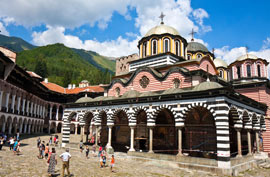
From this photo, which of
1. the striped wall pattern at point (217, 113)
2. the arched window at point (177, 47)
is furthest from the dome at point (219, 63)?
the striped wall pattern at point (217, 113)

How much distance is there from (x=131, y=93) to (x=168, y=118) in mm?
4715

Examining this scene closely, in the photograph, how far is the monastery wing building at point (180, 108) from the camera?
54.9 ft

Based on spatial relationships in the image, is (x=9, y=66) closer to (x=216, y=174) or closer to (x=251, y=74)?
(x=216, y=174)

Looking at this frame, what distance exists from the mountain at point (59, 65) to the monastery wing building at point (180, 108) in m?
62.0

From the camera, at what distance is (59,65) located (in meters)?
133

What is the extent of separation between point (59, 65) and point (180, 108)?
411 ft

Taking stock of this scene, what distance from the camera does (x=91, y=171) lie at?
1366 centimetres

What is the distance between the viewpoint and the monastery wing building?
54.9 feet

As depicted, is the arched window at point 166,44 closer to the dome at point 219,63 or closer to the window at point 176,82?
the window at point 176,82

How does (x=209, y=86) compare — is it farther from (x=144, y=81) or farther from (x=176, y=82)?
(x=144, y=81)

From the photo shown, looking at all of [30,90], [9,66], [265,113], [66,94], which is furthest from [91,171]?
[66,94]

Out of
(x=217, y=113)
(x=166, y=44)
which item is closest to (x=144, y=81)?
(x=166, y=44)

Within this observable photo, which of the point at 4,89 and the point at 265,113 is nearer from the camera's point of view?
the point at 265,113

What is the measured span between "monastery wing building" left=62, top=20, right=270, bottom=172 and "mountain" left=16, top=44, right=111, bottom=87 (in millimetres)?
61981
